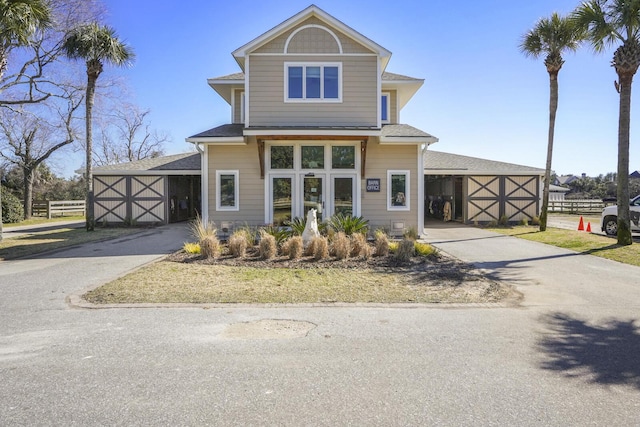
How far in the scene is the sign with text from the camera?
15.7m

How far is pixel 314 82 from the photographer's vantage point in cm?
1553

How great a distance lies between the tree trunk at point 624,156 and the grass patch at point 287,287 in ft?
25.6

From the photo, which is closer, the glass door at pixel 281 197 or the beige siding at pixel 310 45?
the beige siding at pixel 310 45

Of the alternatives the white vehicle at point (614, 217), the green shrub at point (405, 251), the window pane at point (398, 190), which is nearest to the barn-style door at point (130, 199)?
the window pane at point (398, 190)

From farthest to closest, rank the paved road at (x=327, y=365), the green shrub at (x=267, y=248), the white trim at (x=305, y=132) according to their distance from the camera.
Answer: the white trim at (x=305, y=132), the green shrub at (x=267, y=248), the paved road at (x=327, y=365)

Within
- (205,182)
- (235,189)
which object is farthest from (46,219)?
(235,189)

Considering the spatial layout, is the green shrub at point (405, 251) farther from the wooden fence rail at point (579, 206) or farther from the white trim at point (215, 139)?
the wooden fence rail at point (579, 206)

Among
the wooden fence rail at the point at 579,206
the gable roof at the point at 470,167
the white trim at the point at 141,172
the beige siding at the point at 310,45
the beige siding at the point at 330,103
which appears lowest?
the wooden fence rail at the point at 579,206

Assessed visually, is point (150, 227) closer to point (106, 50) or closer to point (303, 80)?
point (106, 50)

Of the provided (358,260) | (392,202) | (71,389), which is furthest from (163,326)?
(392,202)

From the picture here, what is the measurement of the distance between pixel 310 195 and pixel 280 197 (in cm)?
115

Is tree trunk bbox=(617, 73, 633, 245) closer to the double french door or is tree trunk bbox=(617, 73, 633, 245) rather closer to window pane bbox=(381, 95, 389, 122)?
window pane bbox=(381, 95, 389, 122)

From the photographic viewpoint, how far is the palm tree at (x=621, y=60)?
13.0m

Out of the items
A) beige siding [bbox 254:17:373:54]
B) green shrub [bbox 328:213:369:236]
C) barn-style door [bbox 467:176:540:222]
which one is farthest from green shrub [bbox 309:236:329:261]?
barn-style door [bbox 467:176:540:222]
